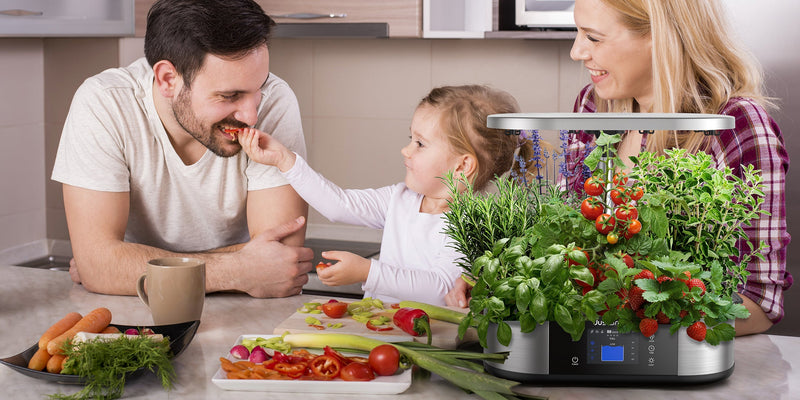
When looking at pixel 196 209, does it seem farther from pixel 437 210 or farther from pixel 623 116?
pixel 623 116

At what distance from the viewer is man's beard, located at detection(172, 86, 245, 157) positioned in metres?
1.91

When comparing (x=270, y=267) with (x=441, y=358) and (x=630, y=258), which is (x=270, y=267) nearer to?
(x=441, y=358)

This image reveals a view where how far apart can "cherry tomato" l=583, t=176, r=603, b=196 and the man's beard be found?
1.08m

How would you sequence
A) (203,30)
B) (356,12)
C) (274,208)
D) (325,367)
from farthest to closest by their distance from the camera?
(356,12) → (274,208) → (203,30) → (325,367)

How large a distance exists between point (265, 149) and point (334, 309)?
638 millimetres

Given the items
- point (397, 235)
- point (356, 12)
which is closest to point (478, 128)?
point (397, 235)

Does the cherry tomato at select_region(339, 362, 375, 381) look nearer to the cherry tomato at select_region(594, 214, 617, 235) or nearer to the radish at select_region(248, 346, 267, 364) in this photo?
the radish at select_region(248, 346, 267, 364)

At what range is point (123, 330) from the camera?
4.35ft

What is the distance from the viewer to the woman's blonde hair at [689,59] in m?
1.56

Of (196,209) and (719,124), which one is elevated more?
(719,124)

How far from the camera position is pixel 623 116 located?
1.08m

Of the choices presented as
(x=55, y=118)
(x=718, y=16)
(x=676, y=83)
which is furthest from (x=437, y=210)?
(x=55, y=118)

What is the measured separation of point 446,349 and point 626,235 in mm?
346

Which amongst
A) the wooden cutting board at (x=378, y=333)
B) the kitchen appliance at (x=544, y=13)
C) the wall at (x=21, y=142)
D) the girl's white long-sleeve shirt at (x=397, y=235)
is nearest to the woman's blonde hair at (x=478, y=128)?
the girl's white long-sleeve shirt at (x=397, y=235)
